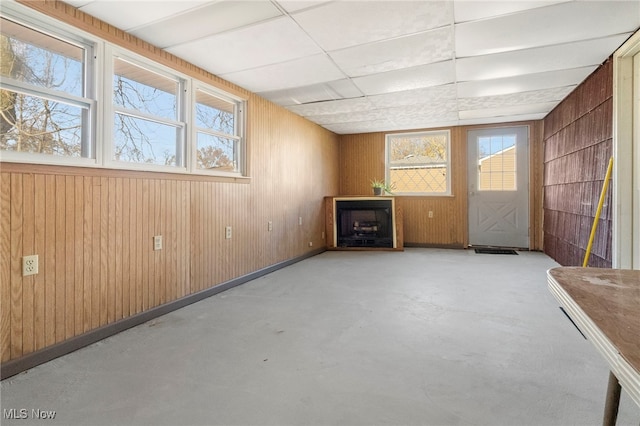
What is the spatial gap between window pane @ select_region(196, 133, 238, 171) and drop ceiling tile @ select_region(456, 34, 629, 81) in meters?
2.63

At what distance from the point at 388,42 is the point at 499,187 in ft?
14.0

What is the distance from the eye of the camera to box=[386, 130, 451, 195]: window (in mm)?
6195

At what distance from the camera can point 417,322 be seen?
2432 millimetres

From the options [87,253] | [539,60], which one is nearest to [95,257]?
[87,253]

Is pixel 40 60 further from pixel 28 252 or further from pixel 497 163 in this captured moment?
pixel 497 163

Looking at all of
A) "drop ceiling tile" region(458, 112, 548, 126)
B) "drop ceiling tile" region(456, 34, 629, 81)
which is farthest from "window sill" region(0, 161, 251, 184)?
"drop ceiling tile" region(458, 112, 548, 126)

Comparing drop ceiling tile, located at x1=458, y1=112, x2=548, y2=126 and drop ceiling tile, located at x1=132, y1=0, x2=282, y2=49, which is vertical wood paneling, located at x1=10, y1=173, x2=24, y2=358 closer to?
drop ceiling tile, located at x1=132, y1=0, x2=282, y2=49

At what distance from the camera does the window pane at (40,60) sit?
190cm

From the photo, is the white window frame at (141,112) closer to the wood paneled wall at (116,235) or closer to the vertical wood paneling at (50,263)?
the wood paneled wall at (116,235)

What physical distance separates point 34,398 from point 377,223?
209 inches

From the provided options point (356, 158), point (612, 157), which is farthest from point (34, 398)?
point (356, 158)

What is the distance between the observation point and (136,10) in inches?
86.0

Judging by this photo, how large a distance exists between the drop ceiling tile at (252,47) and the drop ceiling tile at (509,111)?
331cm

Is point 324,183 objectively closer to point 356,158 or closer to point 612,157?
point 356,158
